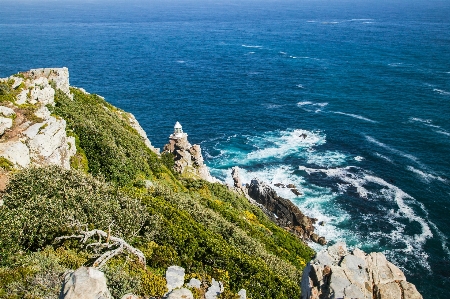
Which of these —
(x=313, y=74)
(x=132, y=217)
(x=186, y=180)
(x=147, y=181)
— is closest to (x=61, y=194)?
(x=132, y=217)

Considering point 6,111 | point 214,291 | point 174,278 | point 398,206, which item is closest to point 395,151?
point 398,206

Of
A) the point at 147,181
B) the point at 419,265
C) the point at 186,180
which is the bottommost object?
the point at 419,265

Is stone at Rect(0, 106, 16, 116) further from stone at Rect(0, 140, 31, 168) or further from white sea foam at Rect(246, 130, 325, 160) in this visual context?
white sea foam at Rect(246, 130, 325, 160)

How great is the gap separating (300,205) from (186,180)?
24240mm

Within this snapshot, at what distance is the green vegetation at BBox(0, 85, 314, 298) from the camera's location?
19.0m

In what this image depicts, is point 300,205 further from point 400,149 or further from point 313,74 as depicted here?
point 313,74

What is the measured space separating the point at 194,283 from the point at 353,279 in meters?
8.22

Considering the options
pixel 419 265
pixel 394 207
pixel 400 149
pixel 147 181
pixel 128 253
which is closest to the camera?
pixel 128 253

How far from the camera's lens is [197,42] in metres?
199

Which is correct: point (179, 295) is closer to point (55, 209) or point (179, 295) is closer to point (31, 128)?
point (55, 209)

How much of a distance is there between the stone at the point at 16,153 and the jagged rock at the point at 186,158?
31.6 m

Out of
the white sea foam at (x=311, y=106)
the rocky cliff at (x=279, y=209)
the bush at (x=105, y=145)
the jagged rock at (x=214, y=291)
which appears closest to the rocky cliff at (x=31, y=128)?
the bush at (x=105, y=145)

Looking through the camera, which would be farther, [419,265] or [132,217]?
[419,265]

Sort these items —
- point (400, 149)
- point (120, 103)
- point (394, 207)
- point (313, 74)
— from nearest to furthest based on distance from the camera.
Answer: point (394, 207) < point (400, 149) < point (120, 103) < point (313, 74)
